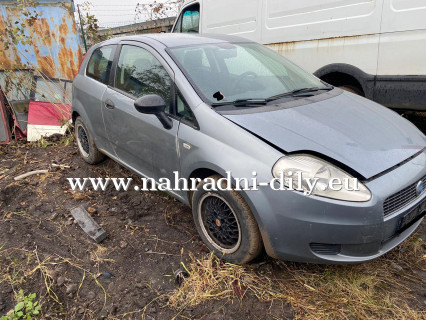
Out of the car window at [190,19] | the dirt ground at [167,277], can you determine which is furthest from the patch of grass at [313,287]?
the car window at [190,19]

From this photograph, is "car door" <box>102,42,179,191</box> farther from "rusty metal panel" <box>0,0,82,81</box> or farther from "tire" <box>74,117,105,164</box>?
"rusty metal panel" <box>0,0,82,81</box>

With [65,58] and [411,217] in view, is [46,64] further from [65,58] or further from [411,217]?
[411,217]

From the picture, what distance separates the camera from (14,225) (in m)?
2.78

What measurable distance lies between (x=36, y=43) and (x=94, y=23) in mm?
1163

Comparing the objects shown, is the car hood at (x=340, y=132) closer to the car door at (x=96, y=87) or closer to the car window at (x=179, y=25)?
the car door at (x=96, y=87)

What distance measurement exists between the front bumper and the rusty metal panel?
507 cm

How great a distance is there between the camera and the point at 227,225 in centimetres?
221

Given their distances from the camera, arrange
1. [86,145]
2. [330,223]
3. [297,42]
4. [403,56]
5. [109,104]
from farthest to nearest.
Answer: [297,42] → [86,145] → [403,56] → [109,104] → [330,223]

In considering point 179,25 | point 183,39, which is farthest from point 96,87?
point 179,25

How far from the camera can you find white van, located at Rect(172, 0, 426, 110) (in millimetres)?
3373

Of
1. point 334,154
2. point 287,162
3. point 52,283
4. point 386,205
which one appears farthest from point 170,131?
point 386,205

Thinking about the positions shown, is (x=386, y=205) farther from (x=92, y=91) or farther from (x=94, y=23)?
(x=94, y=23)

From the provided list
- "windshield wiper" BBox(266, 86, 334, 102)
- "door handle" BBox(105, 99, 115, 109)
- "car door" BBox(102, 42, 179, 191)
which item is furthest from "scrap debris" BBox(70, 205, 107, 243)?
"windshield wiper" BBox(266, 86, 334, 102)

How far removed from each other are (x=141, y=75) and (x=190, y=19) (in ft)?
12.1
